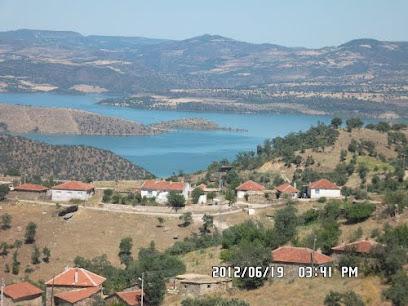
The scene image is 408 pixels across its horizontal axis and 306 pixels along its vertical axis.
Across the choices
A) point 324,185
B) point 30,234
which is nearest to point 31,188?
point 30,234

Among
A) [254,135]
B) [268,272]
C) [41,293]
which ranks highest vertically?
[268,272]

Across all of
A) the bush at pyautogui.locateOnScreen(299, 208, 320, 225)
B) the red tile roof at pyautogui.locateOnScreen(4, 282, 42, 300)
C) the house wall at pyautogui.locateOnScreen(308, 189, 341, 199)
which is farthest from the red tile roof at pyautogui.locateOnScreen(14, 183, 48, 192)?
the red tile roof at pyautogui.locateOnScreen(4, 282, 42, 300)

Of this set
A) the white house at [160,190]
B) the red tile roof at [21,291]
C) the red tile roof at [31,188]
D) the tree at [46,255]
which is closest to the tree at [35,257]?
the tree at [46,255]

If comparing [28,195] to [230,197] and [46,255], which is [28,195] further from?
[230,197]

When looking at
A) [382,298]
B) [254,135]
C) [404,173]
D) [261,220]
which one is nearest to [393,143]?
[404,173]

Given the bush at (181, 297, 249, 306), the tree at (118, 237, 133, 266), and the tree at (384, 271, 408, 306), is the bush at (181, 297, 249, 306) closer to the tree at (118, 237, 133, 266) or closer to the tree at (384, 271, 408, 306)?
the tree at (384, 271, 408, 306)

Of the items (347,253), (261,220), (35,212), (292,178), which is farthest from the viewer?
(292,178)

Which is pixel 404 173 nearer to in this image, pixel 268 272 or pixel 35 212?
pixel 35 212
